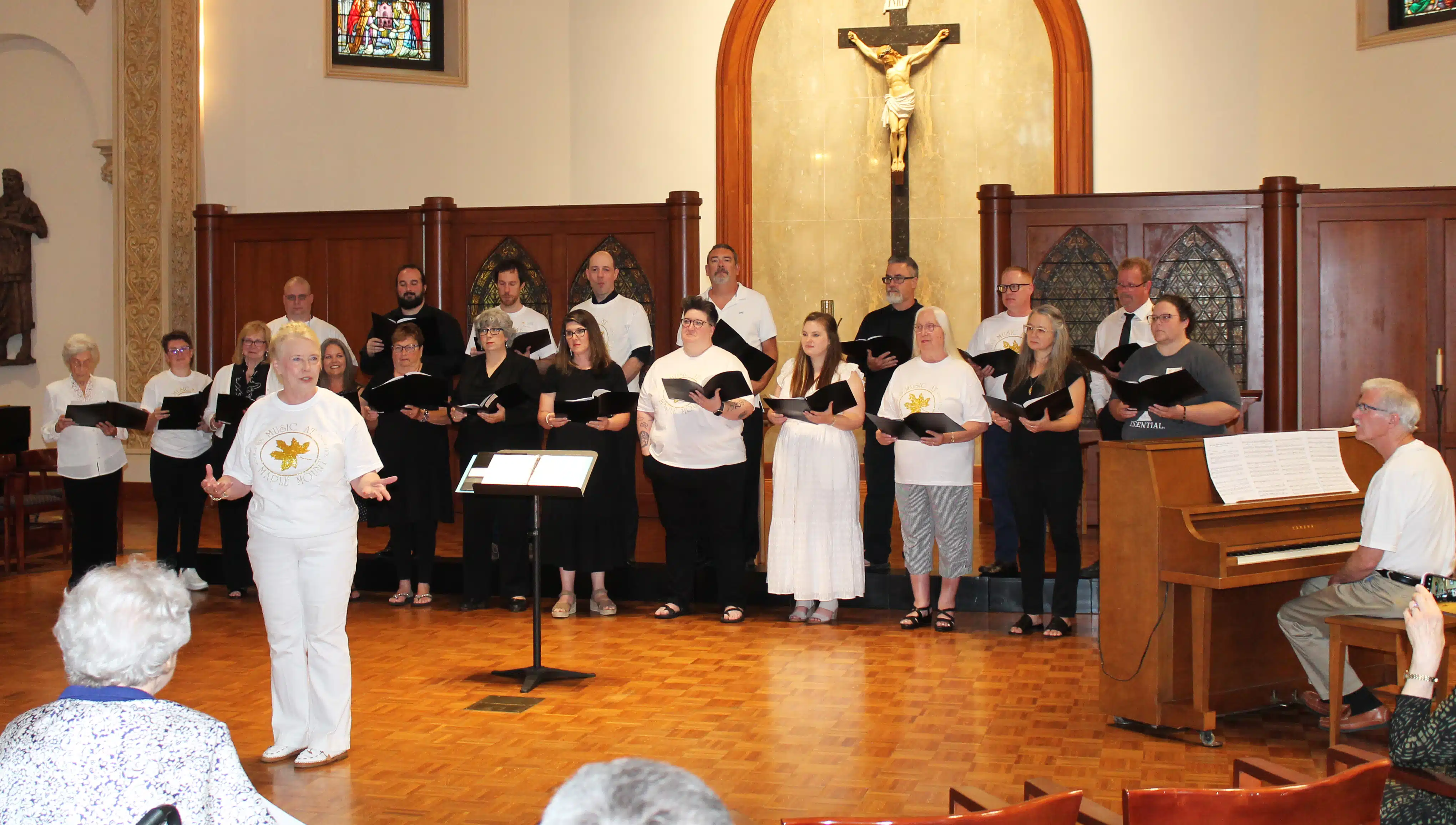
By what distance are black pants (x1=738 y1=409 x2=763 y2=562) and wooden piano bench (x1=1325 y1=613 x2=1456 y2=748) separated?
125 inches

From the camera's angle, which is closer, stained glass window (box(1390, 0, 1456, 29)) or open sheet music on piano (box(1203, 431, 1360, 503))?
open sheet music on piano (box(1203, 431, 1360, 503))

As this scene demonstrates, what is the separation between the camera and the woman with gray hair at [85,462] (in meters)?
7.08

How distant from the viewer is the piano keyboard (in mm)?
4453

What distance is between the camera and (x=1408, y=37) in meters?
9.85

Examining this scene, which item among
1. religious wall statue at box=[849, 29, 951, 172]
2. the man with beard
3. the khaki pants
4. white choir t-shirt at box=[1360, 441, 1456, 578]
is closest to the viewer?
white choir t-shirt at box=[1360, 441, 1456, 578]

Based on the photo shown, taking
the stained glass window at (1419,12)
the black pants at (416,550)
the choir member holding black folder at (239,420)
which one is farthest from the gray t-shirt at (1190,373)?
the stained glass window at (1419,12)

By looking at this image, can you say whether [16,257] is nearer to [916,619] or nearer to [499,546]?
[499,546]

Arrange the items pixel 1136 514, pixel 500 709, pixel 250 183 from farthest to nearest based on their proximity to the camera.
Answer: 1. pixel 250 183
2. pixel 500 709
3. pixel 1136 514

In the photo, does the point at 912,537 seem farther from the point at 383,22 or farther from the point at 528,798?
the point at 383,22

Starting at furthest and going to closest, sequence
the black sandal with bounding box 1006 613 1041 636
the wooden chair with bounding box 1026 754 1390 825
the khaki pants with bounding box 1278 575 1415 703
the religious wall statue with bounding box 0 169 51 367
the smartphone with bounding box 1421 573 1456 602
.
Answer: the religious wall statue with bounding box 0 169 51 367 → the black sandal with bounding box 1006 613 1041 636 → the khaki pants with bounding box 1278 575 1415 703 → the smartphone with bounding box 1421 573 1456 602 → the wooden chair with bounding box 1026 754 1390 825

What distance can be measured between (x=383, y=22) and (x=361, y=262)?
10.6 ft

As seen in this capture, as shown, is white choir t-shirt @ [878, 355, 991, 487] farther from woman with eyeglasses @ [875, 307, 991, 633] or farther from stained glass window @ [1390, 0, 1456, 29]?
stained glass window @ [1390, 0, 1456, 29]

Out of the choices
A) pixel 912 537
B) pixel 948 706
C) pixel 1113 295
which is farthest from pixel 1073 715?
pixel 1113 295

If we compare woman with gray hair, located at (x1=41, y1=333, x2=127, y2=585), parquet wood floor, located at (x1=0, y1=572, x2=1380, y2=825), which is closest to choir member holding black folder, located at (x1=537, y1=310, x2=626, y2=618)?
parquet wood floor, located at (x1=0, y1=572, x2=1380, y2=825)
